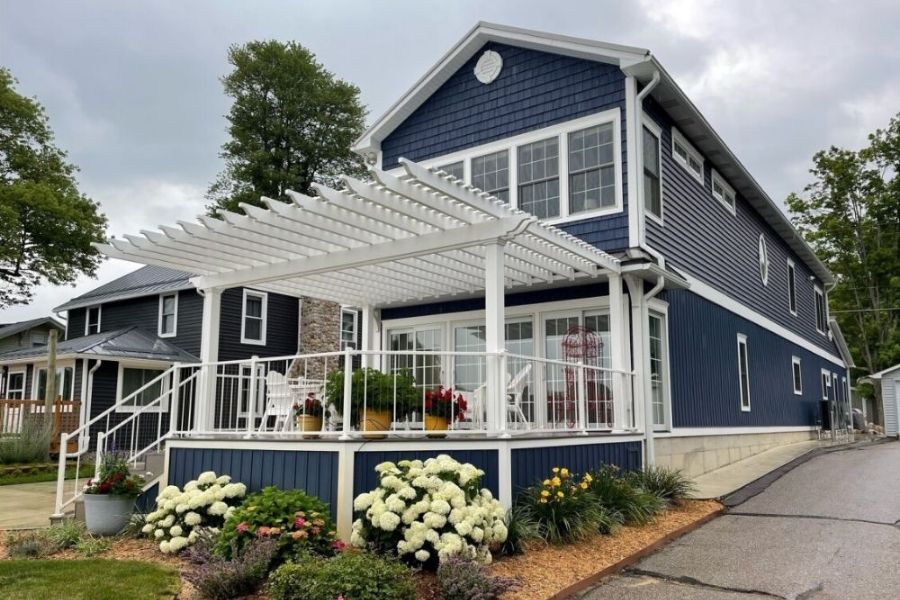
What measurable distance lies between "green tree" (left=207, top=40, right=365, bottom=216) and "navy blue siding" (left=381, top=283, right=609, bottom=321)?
16.6m

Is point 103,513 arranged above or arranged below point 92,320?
below

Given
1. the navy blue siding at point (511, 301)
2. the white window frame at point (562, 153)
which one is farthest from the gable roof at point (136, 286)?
the white window frame at point (562, 153)

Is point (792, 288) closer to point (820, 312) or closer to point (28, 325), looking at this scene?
point (820, 312)

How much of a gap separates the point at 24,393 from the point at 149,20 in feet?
38.2

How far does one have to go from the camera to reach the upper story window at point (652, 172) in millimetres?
9625

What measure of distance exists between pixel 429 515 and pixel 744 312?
10.3m

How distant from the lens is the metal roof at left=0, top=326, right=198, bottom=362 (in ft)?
57.7

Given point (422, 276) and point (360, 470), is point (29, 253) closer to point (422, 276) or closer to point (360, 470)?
point (422, 276)

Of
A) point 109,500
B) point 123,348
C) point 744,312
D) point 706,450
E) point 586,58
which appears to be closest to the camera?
point 109,500

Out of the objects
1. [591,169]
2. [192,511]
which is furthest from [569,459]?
[591,169]

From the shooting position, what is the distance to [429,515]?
17.1ft

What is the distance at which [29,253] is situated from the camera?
23781 mm

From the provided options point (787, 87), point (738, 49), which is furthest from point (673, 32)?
point (787, 87)

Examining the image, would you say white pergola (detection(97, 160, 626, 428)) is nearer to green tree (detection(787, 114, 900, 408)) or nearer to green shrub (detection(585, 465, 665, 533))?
green shrub (detection(585, 465, 665, 533))
